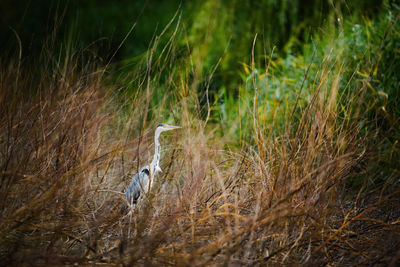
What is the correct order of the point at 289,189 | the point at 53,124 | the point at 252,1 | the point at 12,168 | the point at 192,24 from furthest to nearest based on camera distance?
1. the point at 192,24
2. the point at 252,1
3. the point at 53,124
4. the point at 289,189
5. the point at 12,168

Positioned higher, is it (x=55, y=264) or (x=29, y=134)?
(x=29, y=134)

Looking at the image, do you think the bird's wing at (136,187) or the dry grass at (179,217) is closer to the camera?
the dry grass at (179,217)

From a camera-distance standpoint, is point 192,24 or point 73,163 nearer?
point 73,163

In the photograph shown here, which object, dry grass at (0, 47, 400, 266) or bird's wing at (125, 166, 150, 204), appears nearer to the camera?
dry grass at (0, 47, 400, 266)

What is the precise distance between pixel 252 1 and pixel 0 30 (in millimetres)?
4562

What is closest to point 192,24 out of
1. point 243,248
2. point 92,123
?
point 92,123

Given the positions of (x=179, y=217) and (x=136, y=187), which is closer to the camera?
(x=179, y=217)

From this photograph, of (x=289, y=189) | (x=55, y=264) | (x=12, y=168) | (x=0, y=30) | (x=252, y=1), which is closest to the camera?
(x=55, y=264)

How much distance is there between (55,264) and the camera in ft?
3.71

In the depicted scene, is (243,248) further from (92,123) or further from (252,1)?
(252,1)

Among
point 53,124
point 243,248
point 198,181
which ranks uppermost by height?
point 53,124

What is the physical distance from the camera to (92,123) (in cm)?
171

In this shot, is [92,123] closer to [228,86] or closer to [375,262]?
[375,262]

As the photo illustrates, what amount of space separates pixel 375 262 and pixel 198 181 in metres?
0.64
